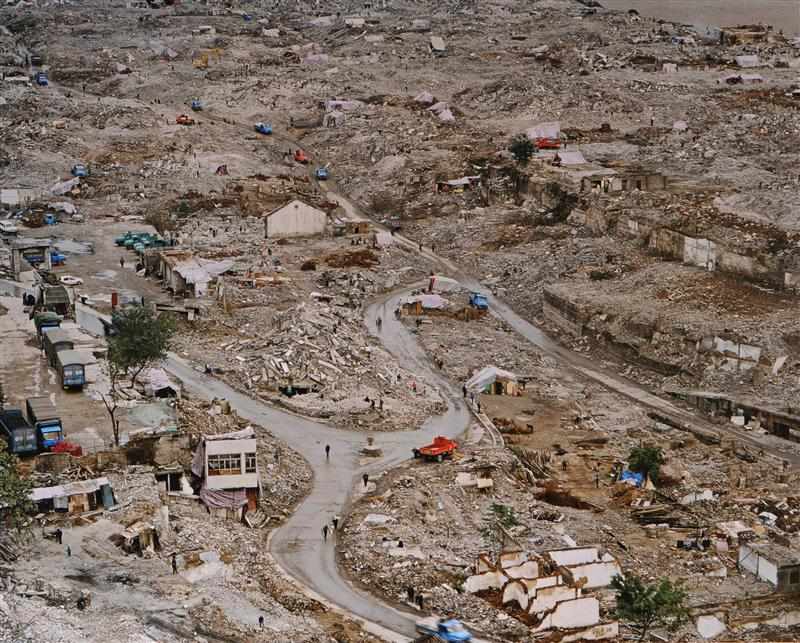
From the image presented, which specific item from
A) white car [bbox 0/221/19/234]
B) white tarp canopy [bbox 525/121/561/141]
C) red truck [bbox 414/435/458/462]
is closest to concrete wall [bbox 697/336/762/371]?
red truck [bbox 414/435/458/462]

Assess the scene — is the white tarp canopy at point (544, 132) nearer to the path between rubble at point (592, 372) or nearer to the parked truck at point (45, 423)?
the path between rubble at point (592, 372)

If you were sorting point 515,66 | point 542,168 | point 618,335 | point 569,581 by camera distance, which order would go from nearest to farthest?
point 569,581 → point 618,335 → point 542,168 → point 515,66

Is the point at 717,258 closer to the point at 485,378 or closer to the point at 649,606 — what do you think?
the point at 485,378

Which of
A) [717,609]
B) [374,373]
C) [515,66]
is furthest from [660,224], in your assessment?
[515,66]

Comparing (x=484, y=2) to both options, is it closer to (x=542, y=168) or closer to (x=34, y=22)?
(x=34, y=22)

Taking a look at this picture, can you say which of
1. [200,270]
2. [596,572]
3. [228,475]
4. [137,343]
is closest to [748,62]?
[200,270]

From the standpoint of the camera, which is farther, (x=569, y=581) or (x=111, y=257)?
(x=111, y=257)
